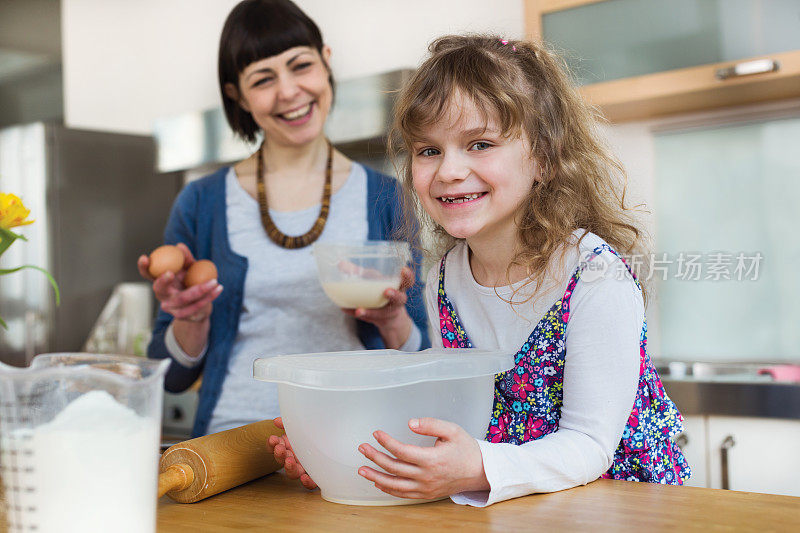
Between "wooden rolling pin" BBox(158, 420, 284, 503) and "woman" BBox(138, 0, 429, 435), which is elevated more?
"woman" BBox(138, 0, 429, 435)

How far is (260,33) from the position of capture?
4.87 ft

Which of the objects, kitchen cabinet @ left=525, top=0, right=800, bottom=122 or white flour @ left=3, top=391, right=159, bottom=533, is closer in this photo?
white flour @ left=3, top=391, right=159, bottom=533

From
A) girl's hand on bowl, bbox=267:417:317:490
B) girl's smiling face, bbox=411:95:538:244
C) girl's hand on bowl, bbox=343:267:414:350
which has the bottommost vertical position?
girl's hand on bowl, bbox=267:417:317:490

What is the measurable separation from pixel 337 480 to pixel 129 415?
269mm

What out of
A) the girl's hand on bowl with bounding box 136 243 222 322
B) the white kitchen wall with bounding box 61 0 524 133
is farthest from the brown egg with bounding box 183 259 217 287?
the white kitchen wall with bounding box 61 0 524 133

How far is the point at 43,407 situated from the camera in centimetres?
55

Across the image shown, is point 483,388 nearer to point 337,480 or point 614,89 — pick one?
point 337,480

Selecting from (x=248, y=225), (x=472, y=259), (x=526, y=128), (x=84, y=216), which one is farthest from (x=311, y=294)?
(x=84, y=216)

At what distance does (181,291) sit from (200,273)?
0.05 meters

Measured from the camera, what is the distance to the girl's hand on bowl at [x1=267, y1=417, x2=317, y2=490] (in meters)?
0.83

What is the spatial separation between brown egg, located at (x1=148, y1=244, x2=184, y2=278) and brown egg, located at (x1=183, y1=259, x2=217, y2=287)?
1.2 inches

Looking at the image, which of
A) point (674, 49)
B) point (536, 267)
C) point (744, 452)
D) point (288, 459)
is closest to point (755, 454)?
point (744, 452)

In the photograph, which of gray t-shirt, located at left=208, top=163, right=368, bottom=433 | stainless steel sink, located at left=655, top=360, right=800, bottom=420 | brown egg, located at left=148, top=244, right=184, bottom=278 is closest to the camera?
brown egg, located at left=148, top=244, right=184, bottom=278

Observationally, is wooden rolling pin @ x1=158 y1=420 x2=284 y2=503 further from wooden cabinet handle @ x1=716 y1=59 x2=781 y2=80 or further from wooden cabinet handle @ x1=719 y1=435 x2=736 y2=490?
wooden cabinet handle @ x1=716 y1=59 x2=781 y2=80
